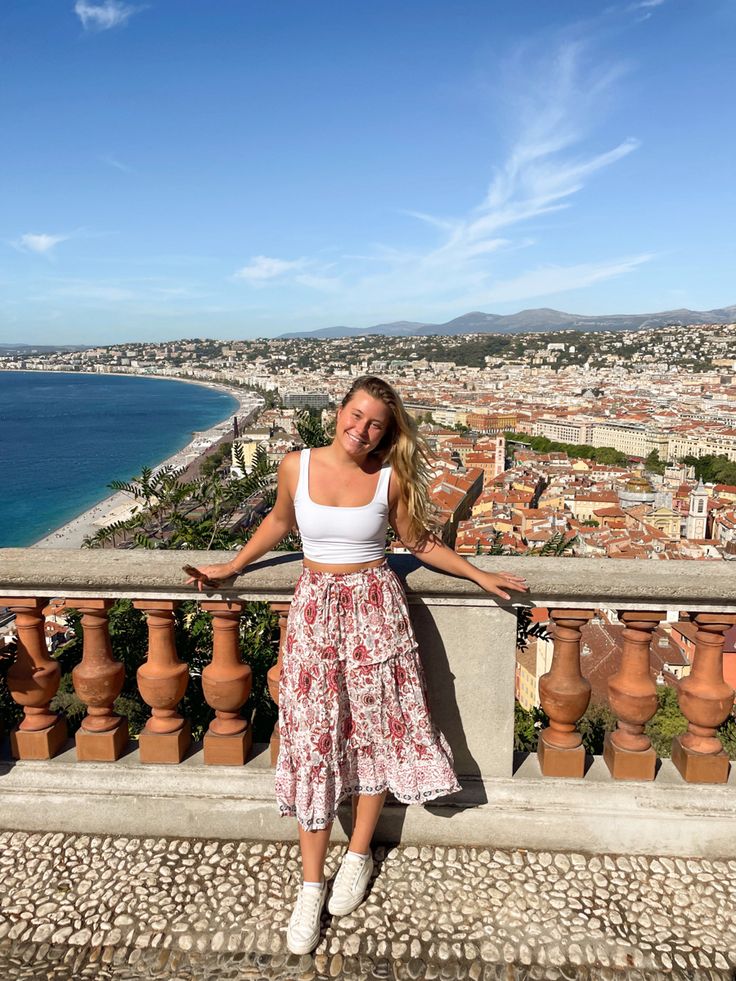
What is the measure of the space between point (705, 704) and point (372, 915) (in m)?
1.04

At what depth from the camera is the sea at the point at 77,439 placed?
4650 cm

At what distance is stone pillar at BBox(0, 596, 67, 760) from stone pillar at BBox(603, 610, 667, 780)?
1.61 meters

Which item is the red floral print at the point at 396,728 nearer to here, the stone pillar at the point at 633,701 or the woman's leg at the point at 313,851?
the woman's leg at the point at 313,851

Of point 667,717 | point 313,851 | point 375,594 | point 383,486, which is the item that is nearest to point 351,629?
point 375,594

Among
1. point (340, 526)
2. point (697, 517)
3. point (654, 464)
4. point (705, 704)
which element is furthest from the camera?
point (654, 464)

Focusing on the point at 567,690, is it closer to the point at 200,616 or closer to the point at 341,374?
the point at 200,616

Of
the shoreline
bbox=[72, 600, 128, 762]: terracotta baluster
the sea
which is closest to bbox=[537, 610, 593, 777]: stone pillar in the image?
bbox=[72, 600, 128, 762]: terracotta baluster

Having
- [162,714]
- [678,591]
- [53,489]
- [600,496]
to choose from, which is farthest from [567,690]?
[53,489]

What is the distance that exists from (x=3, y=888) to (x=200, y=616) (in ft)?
8.92

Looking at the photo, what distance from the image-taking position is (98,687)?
80.5 inches

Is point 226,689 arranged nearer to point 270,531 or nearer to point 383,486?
point 270,531

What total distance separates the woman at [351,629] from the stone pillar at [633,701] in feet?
1.15

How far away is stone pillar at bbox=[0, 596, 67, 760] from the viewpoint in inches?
79.0

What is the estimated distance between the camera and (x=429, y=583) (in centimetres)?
187
